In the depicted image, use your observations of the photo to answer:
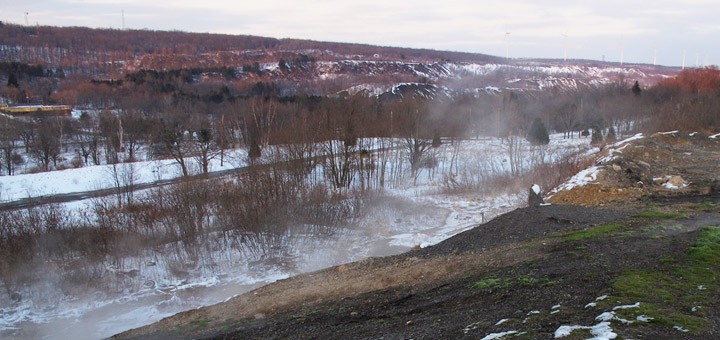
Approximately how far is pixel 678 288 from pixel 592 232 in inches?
160

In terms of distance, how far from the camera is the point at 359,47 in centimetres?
17012

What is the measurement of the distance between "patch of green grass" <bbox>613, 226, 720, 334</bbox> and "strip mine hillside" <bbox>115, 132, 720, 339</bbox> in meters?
0.01

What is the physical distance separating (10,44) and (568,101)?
110287 millimetres

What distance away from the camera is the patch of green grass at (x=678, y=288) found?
18.2 ft

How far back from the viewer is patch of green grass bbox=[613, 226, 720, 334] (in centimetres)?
554

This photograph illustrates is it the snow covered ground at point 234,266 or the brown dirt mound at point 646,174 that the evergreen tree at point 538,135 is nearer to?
the snow covered ground at point 234,266

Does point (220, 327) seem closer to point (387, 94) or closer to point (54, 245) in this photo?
point (54, 245)

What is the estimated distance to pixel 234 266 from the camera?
61.1ft

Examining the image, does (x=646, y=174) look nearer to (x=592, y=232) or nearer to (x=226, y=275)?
(x=592, y=232)

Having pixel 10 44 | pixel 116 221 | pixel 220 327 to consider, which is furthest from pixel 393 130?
pixel 10 44

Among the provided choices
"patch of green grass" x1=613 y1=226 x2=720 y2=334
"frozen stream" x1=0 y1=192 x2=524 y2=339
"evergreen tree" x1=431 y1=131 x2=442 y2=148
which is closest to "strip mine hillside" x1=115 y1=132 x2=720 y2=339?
"patch of green grass" x1=613 y1=226 x2=720 y2=334

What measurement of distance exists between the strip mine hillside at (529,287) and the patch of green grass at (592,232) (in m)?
0.06

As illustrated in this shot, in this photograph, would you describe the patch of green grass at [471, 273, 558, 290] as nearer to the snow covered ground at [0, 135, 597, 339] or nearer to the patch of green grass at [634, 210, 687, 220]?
the patch of green grass at [634, 210, 687, 220]

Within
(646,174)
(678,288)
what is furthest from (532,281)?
(646,174)
